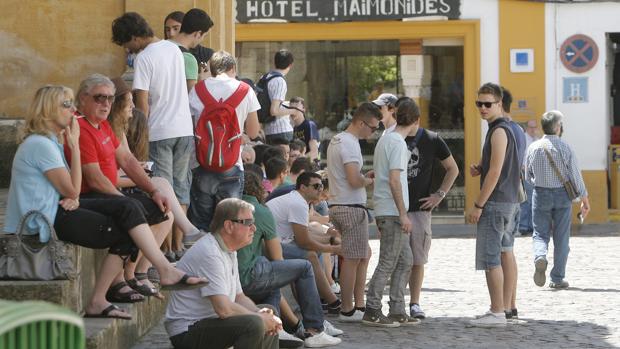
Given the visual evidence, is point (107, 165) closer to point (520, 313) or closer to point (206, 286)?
point (206, 286)

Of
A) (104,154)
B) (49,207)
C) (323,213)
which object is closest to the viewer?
(49,207)

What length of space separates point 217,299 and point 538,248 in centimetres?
616

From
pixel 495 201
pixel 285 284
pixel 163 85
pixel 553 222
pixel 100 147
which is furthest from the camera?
pixel 553 222

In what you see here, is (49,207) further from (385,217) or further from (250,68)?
(250,68)

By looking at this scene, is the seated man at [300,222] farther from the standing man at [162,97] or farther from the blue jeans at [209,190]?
the standing man at [162,97]

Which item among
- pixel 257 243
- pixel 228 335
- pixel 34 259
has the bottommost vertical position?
pixel 228 335

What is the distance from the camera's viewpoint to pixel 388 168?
10.7 m

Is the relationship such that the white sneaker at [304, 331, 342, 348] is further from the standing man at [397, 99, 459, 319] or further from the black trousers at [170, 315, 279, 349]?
the standing man at [397, 99, 459, 319]

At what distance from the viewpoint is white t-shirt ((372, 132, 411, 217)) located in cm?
1066

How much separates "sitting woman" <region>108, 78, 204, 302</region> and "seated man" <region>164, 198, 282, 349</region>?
0.73m

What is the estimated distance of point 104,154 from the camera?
8844 mm

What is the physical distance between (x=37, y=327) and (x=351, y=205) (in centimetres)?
722

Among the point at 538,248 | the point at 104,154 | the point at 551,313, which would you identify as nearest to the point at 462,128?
the point at 538,248

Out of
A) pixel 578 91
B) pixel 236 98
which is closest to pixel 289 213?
pixel 236 98
